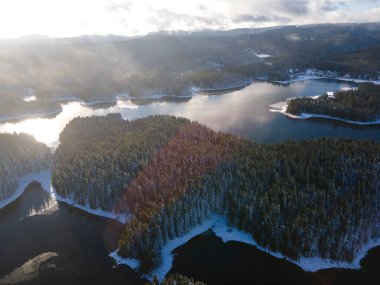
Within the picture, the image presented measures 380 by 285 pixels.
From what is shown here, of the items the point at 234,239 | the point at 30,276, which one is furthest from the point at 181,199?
the point at 30,276

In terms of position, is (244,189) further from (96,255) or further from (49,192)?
(49,192)

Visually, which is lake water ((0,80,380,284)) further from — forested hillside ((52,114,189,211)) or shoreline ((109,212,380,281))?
forested hillside ((52,114,189,211))

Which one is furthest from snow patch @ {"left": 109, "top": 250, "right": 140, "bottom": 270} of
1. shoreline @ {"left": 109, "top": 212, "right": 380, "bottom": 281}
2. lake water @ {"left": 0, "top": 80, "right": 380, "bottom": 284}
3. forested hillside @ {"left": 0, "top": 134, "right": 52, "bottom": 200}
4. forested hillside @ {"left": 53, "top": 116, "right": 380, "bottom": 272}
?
forested hillside @ {"left": 0, "top": 134, "right": 52, "bottom": 200}

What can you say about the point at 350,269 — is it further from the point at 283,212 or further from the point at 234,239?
the point at 234,239

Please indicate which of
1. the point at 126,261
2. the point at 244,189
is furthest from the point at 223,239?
the point at 126,261

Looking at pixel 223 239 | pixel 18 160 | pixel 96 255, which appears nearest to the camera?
pixel 96 255
